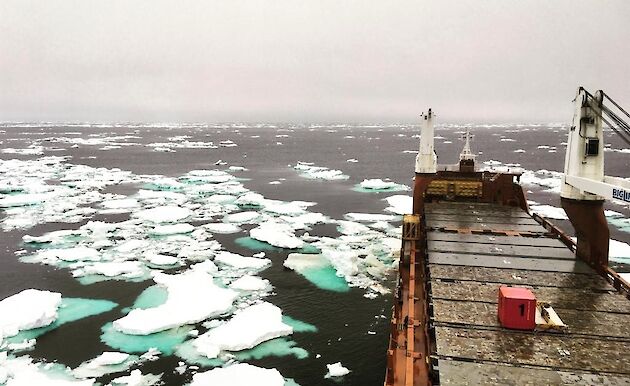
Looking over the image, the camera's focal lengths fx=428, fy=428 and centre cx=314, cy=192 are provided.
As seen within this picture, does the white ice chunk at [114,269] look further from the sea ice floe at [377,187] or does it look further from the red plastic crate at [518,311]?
the sea ice floe at [377,187]

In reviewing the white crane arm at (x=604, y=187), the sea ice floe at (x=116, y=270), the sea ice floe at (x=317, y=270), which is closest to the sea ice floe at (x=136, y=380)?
the sea ice floe at (x=116, y=270)

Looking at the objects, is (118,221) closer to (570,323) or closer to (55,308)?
(55,308)

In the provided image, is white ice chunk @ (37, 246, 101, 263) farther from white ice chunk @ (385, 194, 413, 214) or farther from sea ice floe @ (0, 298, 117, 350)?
white ice chunk @ (385, 194, 413, 214)

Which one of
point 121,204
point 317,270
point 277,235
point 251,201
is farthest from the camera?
point 251,201

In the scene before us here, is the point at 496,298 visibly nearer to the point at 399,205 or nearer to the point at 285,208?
the point at 285,208

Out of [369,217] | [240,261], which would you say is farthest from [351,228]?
[240,261]

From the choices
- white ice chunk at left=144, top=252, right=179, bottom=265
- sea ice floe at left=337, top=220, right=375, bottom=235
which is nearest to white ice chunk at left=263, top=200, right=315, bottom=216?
sea ice floe at left=337, top=220, right=375, bottom=235
